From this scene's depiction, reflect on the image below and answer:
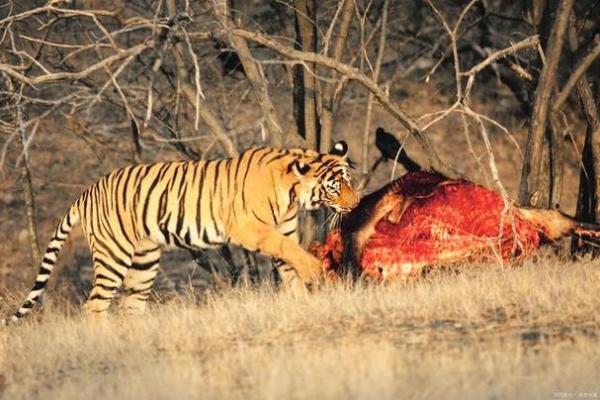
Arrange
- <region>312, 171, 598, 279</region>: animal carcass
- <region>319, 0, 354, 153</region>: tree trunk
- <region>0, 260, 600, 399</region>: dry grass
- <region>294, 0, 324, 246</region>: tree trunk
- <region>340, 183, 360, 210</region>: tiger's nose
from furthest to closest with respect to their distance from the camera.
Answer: <region>294, 0, 324, 246</region>: tree trunk → <region>319, 0, 354, 153</region>: tree trunk → <region>312, 171, 598, 279</region>: animal carcass → <region>340, 183, 360, 210</region>: tiger's nose → <region>0, 260, 600, 399</region>: dry grass

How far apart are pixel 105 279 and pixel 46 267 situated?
2.25 ft

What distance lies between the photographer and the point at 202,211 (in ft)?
38.8

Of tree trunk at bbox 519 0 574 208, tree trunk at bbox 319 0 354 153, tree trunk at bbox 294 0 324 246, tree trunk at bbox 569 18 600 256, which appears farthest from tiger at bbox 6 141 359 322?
tree trunk at bbox 569 18 600 256

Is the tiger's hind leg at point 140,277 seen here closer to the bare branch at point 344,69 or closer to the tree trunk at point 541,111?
the bare branch at point 344,69

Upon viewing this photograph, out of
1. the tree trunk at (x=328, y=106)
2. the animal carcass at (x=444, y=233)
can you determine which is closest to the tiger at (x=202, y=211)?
the animal carcass at (x=444, y=233)

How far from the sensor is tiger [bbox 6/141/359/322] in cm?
1146

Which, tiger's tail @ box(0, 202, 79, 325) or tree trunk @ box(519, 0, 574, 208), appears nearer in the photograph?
tiger's tail @ box(0, 202, 79, 325)

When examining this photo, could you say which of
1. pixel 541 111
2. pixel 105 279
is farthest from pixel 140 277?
A: pixel 541 111

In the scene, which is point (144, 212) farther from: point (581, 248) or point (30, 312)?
point (581, 248)

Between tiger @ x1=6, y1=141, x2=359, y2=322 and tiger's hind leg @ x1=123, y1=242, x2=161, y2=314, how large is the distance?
10mm

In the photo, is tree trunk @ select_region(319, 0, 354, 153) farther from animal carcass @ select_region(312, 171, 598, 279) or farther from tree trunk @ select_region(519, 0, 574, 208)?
tree trunk @ select_region(519, 0, 574, 208)

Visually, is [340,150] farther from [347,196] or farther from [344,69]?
[344,69]

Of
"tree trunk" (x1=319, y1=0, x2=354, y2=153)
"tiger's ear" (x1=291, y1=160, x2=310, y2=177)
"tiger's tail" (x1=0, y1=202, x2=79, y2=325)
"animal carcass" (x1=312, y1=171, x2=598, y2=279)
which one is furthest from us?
"tree trunk" (x1=319, y1=0, x2=354, y2=153)

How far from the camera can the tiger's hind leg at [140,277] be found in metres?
12.7
